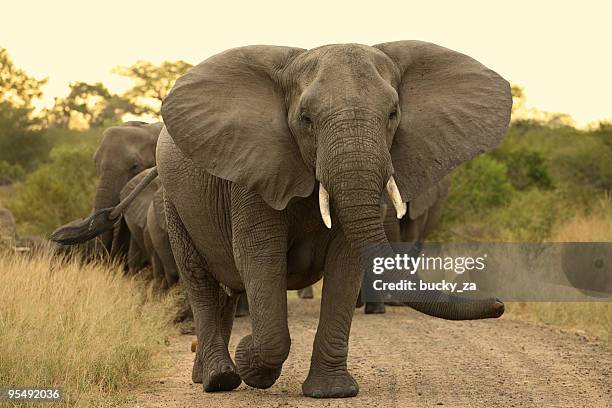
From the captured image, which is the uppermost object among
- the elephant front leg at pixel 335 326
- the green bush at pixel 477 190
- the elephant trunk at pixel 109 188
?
the elephant front leg at pixel 335 326

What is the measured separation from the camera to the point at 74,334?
9031mm

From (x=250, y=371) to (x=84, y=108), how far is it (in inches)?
1770

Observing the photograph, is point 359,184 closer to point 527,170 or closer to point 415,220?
point 415,220

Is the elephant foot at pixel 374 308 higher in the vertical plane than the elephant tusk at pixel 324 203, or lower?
lower

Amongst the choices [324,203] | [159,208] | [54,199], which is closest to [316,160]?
[324,203]

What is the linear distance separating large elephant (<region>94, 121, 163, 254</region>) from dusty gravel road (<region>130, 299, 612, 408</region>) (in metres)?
3.98

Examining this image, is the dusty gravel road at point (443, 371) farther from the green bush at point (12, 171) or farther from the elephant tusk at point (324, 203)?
the green bush at point (12, 171)

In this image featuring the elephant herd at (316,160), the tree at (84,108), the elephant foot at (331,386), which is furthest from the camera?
the tree at (84,108)

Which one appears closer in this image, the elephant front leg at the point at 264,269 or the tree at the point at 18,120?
the elephant front leg at the point at 264,269

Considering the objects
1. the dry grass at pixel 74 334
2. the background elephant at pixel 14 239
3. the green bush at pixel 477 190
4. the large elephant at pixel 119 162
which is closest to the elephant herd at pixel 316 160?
the dry grass at pixel 74 334

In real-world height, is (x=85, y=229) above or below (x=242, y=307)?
above

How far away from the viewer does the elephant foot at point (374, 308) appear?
15.6 metres

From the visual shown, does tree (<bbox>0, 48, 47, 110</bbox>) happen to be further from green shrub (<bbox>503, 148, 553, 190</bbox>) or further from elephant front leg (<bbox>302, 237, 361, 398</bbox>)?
elephant front leg (<bbox>302, 237, 361, 398</bbox>)

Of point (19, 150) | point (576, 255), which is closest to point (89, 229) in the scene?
point (576, 255)
